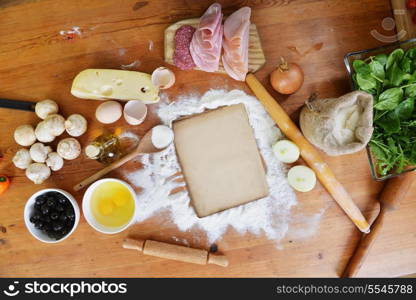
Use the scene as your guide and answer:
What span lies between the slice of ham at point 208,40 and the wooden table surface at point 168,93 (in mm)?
65

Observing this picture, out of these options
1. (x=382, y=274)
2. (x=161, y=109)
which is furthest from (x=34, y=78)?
(x=382, y=274)

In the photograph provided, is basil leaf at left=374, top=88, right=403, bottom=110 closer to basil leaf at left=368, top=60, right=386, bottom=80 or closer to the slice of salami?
basil leaf at left=368, top=60, right=386, bottom=80

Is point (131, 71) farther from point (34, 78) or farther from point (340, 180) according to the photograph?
point (340, 180)

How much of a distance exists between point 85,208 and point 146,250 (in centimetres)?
23

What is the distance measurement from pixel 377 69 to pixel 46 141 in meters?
1.02

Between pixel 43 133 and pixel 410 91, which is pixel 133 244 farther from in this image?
pixel 410 91

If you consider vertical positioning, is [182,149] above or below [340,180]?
above

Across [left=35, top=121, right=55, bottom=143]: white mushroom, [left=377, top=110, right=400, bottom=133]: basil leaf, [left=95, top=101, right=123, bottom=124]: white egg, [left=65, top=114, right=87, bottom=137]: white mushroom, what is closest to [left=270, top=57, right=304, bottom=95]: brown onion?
[left=377, top=110, right=400, bottom=133]: basil leaf

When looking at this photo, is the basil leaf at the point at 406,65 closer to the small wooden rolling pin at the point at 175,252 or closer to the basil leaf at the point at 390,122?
the basil leaf at the point at 390,122

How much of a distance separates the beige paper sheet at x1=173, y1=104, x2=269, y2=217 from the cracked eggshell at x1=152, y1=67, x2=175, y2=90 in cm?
13

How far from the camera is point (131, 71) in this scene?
3.72ft

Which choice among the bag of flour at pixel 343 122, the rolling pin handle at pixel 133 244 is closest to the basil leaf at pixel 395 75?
the bag of flour at pixel 343 122

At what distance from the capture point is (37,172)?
1.11 m

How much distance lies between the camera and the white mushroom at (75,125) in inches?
43.4
